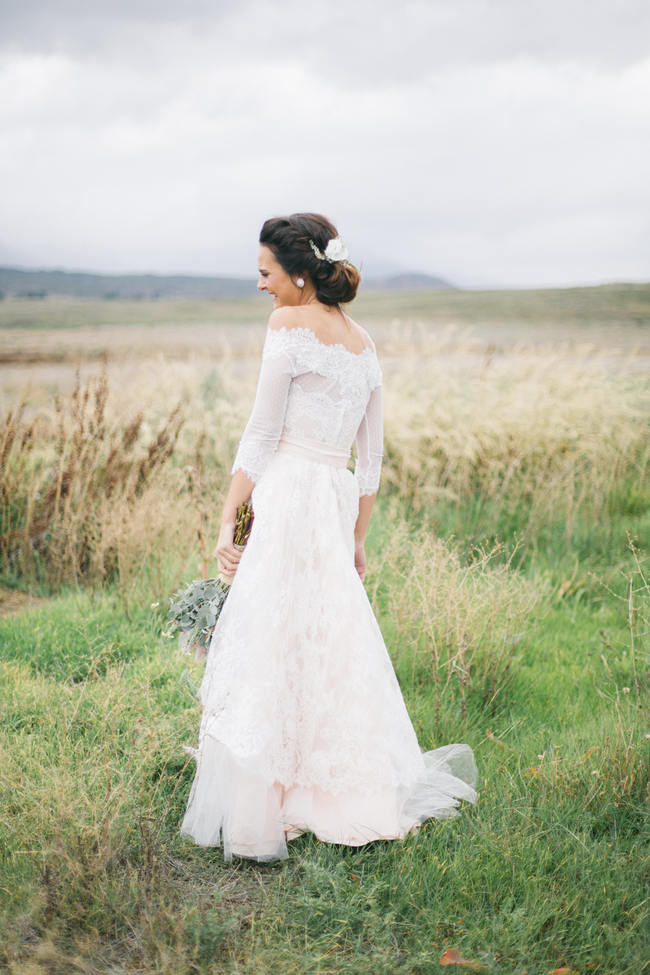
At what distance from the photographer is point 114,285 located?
79.9m

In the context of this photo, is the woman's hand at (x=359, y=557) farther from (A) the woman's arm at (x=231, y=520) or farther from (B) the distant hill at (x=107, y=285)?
(B) the distant hill at (x=107, y=285)

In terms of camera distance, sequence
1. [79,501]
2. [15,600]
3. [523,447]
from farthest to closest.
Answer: [523,447]
[79,501]
[15,600]

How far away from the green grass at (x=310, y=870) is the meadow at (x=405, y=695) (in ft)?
0.03

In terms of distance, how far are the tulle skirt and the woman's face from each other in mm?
537

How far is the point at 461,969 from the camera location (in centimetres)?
193

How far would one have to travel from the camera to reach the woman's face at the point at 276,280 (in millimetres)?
2391

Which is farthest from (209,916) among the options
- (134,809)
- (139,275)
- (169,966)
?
(139,275)

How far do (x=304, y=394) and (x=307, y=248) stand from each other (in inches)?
19.0

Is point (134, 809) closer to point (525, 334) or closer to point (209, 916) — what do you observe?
point (209, 916)

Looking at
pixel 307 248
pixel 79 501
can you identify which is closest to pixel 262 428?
pixel 307 248

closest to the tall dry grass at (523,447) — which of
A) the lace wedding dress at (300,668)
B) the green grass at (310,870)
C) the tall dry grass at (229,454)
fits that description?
the tall dry grass at (229,454)

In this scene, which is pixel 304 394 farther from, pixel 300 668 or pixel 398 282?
pixel 398 282

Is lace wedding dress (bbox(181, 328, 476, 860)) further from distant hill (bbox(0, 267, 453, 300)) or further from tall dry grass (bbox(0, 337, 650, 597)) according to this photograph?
distant hill (bbox(0, 267, 453, 300))

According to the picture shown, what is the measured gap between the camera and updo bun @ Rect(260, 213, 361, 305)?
235cm
